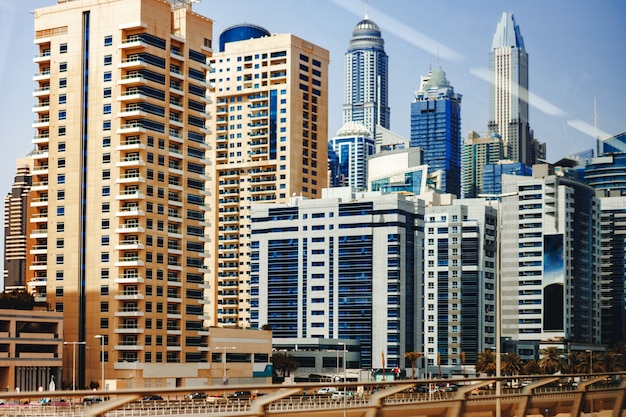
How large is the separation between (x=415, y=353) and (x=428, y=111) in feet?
141

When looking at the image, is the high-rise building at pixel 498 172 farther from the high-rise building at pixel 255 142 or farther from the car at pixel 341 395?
the car at pixel 341 395

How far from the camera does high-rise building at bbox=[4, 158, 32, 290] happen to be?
190 ft

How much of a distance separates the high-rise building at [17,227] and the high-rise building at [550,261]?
27.0 meters

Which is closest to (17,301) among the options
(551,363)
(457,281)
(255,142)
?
(551,363)

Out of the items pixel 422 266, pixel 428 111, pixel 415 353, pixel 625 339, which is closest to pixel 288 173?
pixel 422 266

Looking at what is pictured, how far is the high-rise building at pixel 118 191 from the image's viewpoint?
39.1 meters

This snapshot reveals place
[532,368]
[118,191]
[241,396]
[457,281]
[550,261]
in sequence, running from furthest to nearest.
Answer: [457,281], [550,261], [532,368], [118,191], [241,396]

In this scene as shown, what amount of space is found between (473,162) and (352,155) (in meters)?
21.6

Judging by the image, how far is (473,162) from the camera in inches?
3369

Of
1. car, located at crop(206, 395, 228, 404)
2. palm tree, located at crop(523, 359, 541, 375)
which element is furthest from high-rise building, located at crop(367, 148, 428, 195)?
car, located at crop(206, 395, 228, 404)

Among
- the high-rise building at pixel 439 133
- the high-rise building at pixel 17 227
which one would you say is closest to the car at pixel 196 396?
the high-rise building at pixel 17 227

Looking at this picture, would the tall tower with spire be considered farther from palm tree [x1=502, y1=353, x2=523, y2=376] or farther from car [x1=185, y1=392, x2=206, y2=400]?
palm tree [x1=502, y1=353, x2=523, y2=376]

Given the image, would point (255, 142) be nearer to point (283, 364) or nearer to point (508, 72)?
point (283, 364)

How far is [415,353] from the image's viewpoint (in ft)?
191
